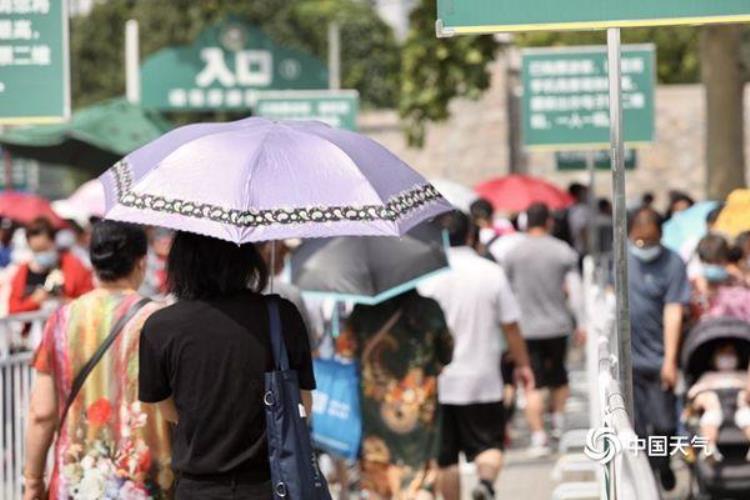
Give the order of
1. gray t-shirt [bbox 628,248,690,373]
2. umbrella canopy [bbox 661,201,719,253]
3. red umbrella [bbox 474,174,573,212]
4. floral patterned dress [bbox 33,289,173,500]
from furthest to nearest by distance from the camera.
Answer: red umbrella [bbox 474,174,573,212]
umbrella canopy [bbox 661,201,719,253]
gray t-shirt [bbox 628,248,690,373]
floral patterned dress [bbox 33,289,173,500]

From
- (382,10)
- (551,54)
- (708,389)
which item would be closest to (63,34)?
(708,389)

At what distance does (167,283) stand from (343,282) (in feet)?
12.1

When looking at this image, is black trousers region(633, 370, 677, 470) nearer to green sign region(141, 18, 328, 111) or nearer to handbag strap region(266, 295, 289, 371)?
handbag strap region(266, 295, 289, 371)

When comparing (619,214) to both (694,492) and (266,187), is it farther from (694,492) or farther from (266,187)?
(694,492)

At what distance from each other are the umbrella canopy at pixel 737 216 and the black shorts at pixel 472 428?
2529mm

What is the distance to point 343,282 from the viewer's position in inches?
372

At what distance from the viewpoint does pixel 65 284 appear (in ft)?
42.9

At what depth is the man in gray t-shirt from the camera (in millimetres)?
14820

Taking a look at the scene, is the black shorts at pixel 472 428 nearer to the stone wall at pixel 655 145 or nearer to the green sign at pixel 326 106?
the green sign at pixel 326 106

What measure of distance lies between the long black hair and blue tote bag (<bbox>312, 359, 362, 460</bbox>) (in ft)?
12.3

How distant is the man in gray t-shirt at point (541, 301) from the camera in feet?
48.6

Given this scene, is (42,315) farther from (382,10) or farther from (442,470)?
(382,10)

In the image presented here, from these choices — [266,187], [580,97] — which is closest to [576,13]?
[266,187]

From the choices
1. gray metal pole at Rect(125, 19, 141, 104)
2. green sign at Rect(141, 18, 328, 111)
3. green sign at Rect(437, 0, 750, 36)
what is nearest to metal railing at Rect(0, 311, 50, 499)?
green sign at Rect(437, 0, 750, 36)
